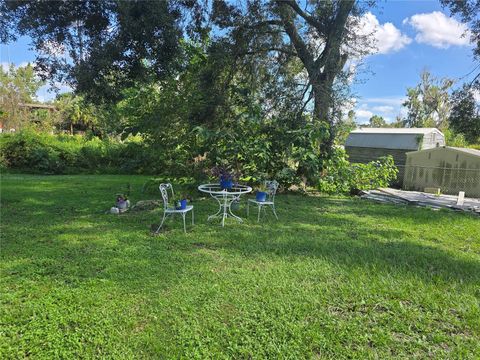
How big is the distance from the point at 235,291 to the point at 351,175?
711cm

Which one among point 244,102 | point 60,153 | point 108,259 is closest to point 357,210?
point 244,102

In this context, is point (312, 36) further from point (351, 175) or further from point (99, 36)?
point (99, 36)

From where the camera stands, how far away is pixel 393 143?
15.2 metres

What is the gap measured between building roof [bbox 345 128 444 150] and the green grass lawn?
10580 mm

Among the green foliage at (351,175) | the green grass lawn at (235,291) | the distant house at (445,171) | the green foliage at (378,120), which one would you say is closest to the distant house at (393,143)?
the distant house at (445,171)

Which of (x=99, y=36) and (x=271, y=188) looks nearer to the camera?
(x=99, y=36)

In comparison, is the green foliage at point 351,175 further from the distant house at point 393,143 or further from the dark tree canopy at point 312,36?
the distant house at point 393,143

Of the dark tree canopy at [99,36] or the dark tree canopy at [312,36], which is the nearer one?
the dark tree canopy at [99,36]

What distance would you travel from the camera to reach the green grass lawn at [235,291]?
220cm

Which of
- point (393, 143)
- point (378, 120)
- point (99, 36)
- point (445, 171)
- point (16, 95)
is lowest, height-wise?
point (445, 171)

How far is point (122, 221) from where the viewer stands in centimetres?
525

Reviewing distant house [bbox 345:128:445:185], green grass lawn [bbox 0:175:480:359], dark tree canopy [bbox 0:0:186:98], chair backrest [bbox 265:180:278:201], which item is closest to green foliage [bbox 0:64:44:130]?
dark tree canopy [bbox 0:0:186:98]

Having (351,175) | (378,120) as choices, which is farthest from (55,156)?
(378,120)

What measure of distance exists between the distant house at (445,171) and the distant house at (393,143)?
0.69m
